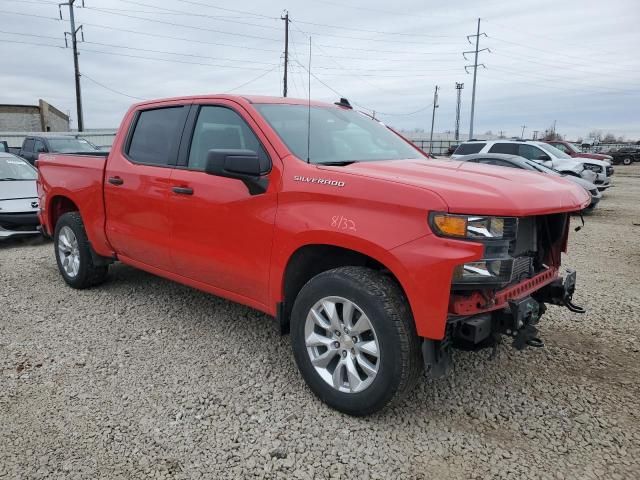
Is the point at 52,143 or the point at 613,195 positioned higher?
the point at 52,143

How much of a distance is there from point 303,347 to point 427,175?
4.24 ft

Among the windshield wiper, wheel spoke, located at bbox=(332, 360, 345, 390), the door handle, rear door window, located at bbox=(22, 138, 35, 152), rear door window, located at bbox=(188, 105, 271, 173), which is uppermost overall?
rear door window, located at bbox=(188, 105, 271, 173)

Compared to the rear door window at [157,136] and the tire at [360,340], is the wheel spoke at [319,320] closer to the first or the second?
the tire at [360,340]

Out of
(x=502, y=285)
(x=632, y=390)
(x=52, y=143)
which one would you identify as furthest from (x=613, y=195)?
(x=52, y=143)

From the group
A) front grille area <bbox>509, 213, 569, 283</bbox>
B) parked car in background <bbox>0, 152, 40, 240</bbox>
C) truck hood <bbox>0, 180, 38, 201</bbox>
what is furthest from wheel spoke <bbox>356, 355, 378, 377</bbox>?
truck hood <bbox>0, 180, 38, 201</bbox>

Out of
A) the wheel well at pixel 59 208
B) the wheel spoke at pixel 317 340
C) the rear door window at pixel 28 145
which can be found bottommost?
the wheel spoke at pixel 317 340

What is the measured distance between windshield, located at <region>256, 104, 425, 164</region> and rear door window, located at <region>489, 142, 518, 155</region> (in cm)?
1202

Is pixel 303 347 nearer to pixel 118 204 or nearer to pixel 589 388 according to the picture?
pixel 589 388

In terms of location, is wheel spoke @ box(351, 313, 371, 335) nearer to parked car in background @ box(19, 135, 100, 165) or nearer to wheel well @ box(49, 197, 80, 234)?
wheel well @ box(49, 197, 80, 234)

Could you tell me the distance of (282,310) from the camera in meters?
3.28

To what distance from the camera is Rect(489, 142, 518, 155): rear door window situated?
15.1 metres

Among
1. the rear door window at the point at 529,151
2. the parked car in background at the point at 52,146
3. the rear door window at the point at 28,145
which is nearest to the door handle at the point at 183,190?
the parked car in background at the point at 52,146

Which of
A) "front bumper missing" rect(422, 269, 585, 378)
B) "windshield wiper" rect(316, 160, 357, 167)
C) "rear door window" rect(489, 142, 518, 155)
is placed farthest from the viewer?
"rear door window" rect(489, 142, 518, 155)

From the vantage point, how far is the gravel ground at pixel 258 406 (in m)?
2.56
